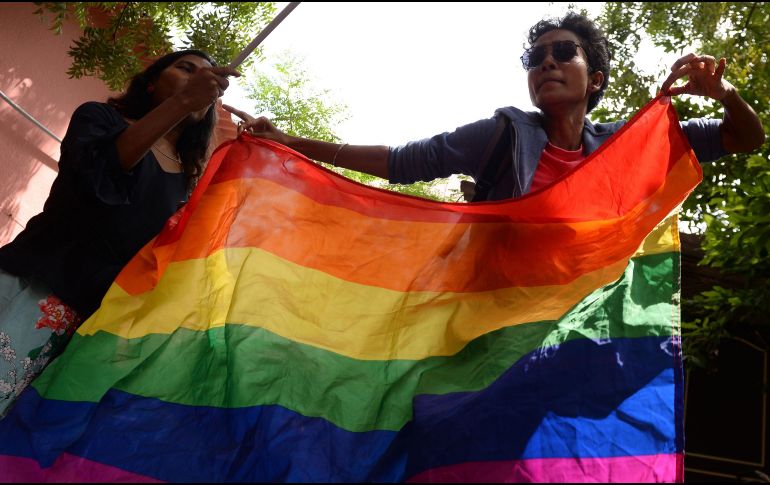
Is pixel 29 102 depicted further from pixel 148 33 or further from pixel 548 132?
pixel 548 132

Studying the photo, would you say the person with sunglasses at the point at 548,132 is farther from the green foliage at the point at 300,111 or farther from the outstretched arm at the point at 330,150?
the green foliage at the point at 300,111

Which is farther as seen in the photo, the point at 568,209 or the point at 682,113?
the point at 682,113

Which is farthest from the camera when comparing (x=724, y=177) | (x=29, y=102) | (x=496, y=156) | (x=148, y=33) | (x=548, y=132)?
(x=29, y=102)

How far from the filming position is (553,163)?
7.29 ft

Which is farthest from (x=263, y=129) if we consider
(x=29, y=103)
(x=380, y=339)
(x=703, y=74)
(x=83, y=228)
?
(x=29, y=103)

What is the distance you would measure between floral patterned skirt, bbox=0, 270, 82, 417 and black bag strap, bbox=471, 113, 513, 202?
1.28 meters

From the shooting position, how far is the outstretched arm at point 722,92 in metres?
2.11

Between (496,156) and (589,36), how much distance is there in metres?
0.63

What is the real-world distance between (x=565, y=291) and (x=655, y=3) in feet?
17.8

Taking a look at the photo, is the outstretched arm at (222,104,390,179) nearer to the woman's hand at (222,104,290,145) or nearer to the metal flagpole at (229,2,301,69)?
the woman's hand at (222,104,290,145)

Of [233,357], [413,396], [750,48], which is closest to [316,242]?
[233,357]

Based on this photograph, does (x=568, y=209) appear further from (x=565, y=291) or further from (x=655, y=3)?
(x=655, y=3)

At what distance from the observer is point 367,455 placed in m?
1.58

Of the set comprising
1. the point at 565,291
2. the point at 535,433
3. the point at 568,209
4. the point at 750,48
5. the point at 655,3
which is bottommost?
the point at 535,433
